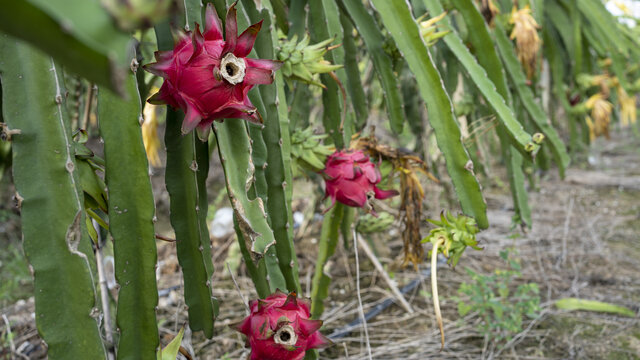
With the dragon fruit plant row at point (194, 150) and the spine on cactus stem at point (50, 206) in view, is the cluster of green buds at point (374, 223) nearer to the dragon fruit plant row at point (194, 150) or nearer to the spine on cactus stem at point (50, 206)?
the dragon fruit plant row at point (194, 150)

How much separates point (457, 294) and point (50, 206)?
1.53 m

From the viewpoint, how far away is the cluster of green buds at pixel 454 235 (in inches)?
37.1

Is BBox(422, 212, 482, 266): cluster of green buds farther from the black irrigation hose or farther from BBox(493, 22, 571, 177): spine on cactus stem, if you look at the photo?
BBox(493, 22, 571, 177): spine on cactus stem

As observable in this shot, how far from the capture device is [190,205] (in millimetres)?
766

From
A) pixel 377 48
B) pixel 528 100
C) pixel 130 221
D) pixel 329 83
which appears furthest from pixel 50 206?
pixel 528 100

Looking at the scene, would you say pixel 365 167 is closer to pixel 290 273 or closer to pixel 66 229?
pixel 290 273

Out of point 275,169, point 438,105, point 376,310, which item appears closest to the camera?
point 275,169

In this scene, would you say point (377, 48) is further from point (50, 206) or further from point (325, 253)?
point (50, 206)

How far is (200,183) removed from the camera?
831 mm

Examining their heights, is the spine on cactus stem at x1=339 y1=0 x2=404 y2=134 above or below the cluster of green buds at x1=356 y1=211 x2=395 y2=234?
above

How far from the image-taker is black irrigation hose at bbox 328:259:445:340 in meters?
1.47

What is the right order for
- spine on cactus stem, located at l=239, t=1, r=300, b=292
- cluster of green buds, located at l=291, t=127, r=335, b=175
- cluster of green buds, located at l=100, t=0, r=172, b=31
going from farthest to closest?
cluster of green buds, located at l=291, t=127, r=335, b=175, spine on cactus stem, located at l=239, t=1, r=300, b=292, cluster of green buds, located at l=100, t=0, r=172, b=31

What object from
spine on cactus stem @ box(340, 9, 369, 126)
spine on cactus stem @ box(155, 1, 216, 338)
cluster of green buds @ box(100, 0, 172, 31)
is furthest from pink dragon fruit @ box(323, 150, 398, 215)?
cluster of green buds @ box(100, 0, 172, 31)

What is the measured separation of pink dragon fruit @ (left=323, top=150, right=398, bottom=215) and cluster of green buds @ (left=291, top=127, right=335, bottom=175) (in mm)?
39
